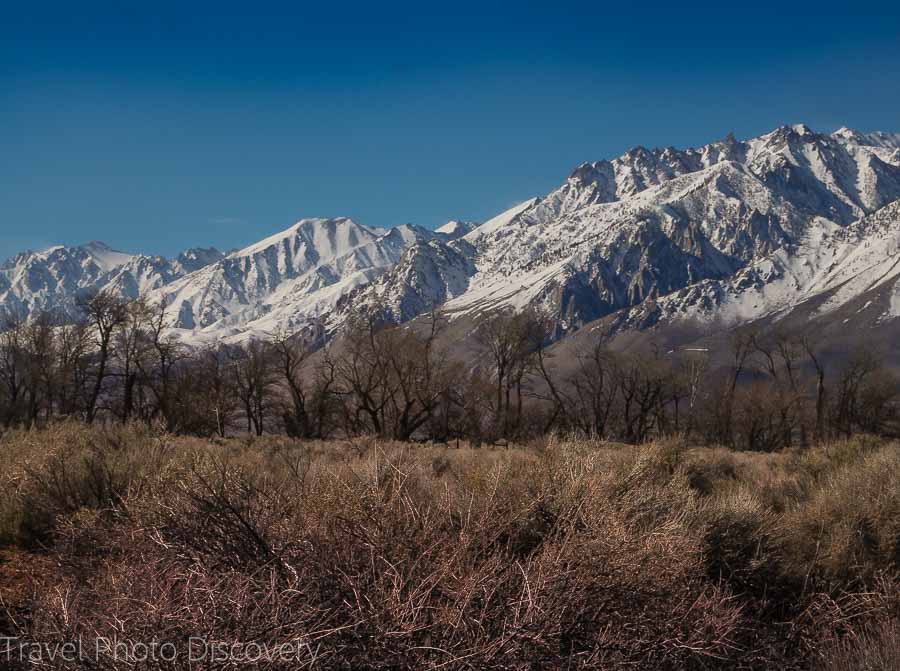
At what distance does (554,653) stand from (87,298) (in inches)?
1307

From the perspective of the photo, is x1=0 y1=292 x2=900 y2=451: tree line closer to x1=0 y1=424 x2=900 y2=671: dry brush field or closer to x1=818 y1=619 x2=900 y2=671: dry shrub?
x1=0 y1=424 x2=900 y2=671: dry brush field

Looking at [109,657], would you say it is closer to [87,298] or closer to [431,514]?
[431,514]

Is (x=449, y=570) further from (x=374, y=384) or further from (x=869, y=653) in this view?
(x=374, y=384)

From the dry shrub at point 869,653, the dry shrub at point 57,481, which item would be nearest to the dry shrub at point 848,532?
the dry shrub at point 869,653

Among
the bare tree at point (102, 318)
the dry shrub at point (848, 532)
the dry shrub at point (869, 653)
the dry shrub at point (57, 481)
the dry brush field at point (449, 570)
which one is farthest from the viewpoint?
the bare tree at point (102, 318)

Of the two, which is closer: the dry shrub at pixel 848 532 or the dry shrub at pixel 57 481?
the dry shrub at pixel 848 532

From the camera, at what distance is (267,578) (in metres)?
4.44

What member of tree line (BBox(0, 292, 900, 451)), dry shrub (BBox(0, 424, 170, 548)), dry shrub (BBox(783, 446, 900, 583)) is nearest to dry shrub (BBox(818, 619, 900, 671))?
dry shrub (BBox(783, 446, 900, 583))

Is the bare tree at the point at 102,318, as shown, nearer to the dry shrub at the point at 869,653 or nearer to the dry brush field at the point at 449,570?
the dry brush field at the point at 449,570

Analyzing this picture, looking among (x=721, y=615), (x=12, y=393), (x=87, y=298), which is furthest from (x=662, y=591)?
(x=12, y=393)

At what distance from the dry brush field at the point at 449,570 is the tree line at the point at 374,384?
19.7 metres

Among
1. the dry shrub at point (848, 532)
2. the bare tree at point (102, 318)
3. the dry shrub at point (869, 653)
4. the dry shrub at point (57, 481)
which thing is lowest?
the dry shrub at point (848, 532)

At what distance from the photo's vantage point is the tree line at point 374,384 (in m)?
30.7

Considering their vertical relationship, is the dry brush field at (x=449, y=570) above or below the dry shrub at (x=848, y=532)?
above
